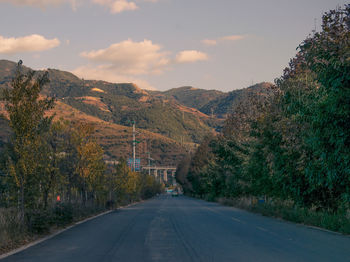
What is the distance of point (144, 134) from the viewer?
528 feet

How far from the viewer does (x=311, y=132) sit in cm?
1366

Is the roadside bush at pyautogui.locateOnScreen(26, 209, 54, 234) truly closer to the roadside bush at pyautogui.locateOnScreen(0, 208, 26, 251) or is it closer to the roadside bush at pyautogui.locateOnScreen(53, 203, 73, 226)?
the roadside bush at pyautogui.locateOnScreen(0, 208, 26, 251)

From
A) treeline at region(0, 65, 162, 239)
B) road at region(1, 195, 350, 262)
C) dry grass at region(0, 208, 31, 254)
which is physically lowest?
road at region(1, 195, 350, 262)

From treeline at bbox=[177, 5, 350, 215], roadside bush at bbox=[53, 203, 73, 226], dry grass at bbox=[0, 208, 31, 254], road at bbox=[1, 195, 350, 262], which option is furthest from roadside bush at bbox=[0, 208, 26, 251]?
treeline at bbox=[177, 5, 350, 215]

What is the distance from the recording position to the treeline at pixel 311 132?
10.7m

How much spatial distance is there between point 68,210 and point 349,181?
47.7ft

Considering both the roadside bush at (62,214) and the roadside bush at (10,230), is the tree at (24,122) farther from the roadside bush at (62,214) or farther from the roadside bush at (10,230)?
the roadside bush at (62,214)

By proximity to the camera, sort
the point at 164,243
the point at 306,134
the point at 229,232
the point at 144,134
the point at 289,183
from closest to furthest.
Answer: the point at 164,243
the point at 306,134
the point at 229,232
the point at 289,183
the point at 144,134

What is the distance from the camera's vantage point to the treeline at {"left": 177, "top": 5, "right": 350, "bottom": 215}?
10.7 m

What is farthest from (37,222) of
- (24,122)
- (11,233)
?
(24,122)

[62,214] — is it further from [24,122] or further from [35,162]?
[24,122]

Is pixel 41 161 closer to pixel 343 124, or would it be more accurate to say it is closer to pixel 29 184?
pixel 29 184

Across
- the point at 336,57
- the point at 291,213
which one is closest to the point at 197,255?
the point at 336,57

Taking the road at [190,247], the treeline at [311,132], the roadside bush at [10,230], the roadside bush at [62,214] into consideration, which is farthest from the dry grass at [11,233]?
the treeline at [311,132]
